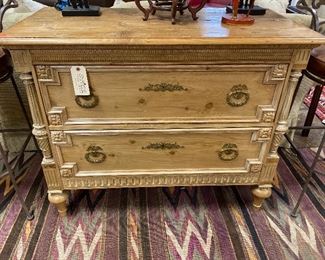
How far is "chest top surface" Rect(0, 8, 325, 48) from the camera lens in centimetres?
83

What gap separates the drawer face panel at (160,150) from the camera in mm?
1047

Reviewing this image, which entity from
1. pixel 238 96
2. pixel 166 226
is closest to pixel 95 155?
pixel 166 226

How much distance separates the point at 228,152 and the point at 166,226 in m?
0.45

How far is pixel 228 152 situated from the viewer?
1.12 meters

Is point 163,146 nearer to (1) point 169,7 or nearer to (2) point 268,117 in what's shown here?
(2) point 268,117

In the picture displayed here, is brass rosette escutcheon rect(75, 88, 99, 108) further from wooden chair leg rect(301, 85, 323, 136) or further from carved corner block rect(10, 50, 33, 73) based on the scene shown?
wooden chair leg rect(301, 85, 323, 136)

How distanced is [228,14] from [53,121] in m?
0.78

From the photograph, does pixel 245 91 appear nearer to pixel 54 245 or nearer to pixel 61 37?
pixel 61 37

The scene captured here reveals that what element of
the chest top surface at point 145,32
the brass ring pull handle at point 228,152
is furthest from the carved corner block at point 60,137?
the brass ring pull handle at point 228,152

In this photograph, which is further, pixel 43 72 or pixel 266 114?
pixel 266 114

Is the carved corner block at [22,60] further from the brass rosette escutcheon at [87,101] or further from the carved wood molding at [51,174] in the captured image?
the carved wood molding at [51,174]

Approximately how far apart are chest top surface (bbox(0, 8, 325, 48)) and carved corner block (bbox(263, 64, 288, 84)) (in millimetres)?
91

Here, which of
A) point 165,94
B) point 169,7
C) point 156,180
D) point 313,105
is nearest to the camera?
point 165,94

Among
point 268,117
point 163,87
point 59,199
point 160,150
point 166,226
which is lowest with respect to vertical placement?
point 166,226
